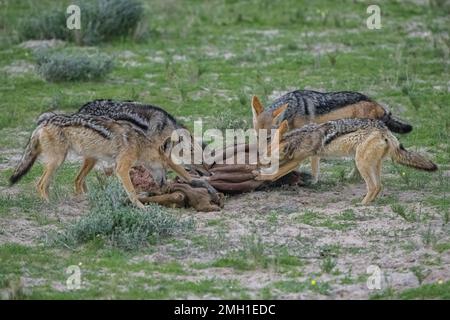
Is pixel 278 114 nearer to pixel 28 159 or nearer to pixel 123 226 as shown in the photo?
pixel 28 159

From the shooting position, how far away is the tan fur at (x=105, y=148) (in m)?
11.1

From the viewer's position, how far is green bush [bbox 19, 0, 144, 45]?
18.8 metres

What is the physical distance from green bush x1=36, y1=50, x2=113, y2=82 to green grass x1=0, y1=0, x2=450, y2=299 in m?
0.16

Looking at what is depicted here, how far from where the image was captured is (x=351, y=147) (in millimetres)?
11336

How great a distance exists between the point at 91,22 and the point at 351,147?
28.2 ft

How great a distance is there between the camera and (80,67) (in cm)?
1653

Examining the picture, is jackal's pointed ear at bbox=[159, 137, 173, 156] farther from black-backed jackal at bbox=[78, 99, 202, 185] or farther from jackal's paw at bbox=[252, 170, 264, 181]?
jackal's paw at bbox=[252, 170, 264, 181]

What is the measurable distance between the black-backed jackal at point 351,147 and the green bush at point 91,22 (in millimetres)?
7847

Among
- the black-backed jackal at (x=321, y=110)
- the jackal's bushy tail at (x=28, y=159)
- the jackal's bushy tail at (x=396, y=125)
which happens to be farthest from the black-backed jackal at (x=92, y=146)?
the jackal's bushy tail at (x=396, y=125)

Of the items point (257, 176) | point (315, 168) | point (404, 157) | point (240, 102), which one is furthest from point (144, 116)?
point (240, 102)

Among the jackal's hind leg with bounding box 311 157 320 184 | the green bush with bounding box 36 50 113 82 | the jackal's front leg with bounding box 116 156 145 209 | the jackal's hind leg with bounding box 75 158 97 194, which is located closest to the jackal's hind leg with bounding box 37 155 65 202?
the jackal's hind leg with bounding box 75 158 97 194
